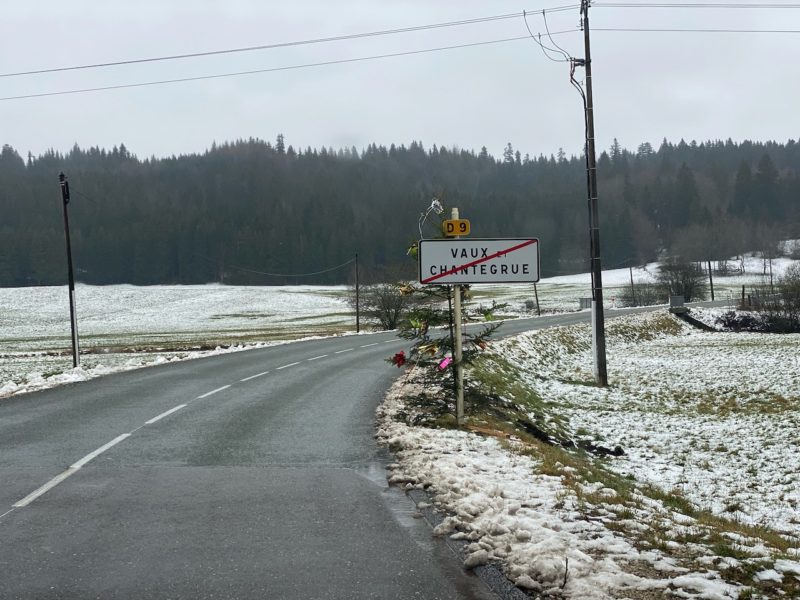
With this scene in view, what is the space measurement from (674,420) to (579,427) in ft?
6.98

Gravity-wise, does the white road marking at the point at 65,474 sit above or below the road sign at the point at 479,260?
below

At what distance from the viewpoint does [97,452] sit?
9.12 metres

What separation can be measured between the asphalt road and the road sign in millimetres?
2545

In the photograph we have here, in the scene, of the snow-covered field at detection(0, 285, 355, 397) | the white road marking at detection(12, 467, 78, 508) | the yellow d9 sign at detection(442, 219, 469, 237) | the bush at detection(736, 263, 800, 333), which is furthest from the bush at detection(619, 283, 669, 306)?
the white road marking at detection(12, 467, 78, 508)

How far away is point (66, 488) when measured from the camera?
7.25 m

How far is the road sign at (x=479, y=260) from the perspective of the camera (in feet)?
32.9

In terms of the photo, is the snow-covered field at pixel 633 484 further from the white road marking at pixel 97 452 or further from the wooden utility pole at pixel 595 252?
the white road marking at pixel 97 452

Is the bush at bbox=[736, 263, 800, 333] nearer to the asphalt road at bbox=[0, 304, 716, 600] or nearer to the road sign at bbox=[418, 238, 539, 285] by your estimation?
the asphalt road at bbox=[0, 304, 716, 600]

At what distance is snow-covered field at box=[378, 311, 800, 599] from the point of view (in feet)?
14.9

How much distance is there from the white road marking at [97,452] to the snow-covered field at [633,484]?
363 centimetres

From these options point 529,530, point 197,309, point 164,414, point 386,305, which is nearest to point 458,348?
point 529,530

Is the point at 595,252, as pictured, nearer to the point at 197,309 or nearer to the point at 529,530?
the point at 529,530

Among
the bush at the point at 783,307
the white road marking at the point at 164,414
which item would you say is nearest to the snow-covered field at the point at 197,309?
the bush at the point at 783,307

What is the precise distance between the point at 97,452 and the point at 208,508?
340cm
